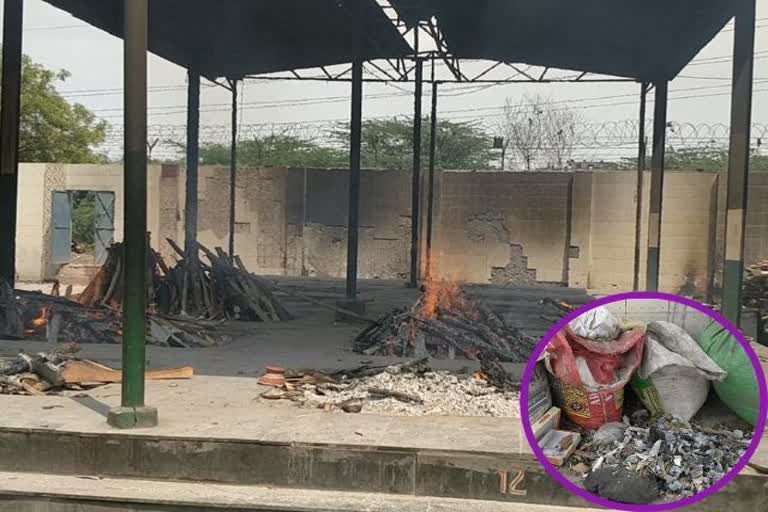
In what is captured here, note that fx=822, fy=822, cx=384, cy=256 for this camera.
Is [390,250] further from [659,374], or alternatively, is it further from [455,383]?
[659,374]

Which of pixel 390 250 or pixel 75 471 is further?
pixel 390 250

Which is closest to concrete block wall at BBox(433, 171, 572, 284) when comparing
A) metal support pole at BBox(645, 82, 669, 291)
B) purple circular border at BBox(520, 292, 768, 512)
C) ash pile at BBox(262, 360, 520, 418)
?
metal support pole at BBox(645, 82, 669, 291)

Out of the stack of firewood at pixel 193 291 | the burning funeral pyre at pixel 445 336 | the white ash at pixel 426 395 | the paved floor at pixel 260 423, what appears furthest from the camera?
the stack of firewood at pixel 193 291

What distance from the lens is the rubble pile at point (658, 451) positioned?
1990 millimetres

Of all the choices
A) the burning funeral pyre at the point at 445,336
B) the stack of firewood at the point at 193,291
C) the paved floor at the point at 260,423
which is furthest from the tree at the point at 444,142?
the paved floor at the point at 260,423

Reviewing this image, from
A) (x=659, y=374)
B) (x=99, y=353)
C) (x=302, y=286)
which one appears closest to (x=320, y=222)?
(x=302, y=286)

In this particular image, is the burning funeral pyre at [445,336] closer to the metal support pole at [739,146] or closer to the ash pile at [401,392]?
the ash pile at [401,392]

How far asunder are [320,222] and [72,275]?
7.20m

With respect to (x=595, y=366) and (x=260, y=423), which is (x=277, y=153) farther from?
(x=595, y=366)

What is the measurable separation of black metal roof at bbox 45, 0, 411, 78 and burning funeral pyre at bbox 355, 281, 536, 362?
17.2ft

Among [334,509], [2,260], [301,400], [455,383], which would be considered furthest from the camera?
[2,260]

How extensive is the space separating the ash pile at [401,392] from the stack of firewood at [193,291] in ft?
18.0

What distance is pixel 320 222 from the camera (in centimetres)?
2492

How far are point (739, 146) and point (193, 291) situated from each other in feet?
29.1
